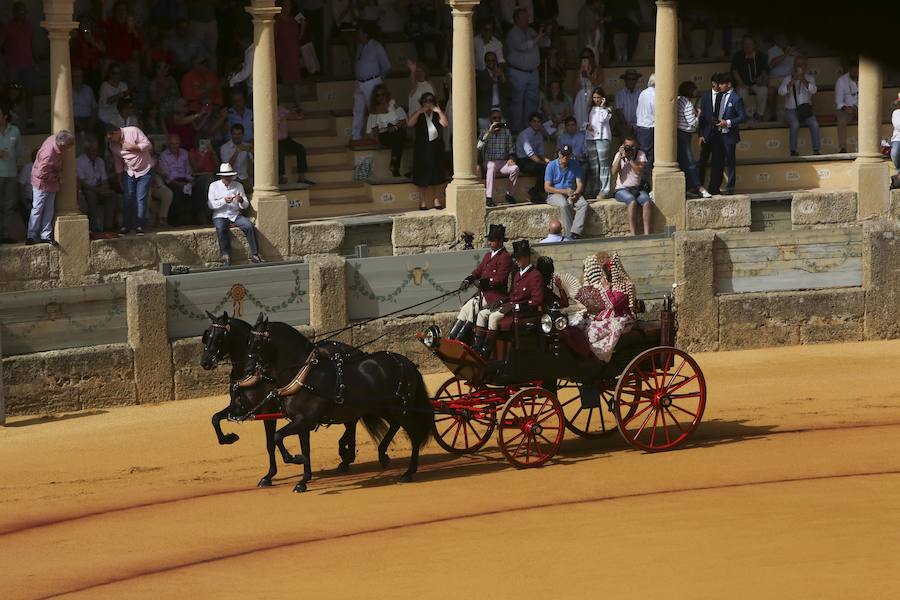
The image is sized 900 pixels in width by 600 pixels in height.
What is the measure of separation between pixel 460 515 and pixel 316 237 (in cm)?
924

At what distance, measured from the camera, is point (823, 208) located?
73.9 feet

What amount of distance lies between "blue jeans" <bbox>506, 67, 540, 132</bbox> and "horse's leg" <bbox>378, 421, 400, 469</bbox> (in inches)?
419

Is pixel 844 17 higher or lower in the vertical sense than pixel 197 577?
higher

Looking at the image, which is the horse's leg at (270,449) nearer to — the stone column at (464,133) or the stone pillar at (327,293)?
the stone pillar at (327,293)

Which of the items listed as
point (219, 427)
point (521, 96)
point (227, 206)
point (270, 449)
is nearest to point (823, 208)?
point (521, 96)

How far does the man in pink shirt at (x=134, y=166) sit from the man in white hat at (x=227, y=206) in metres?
0.92

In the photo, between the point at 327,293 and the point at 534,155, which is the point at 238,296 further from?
the point at 534,155

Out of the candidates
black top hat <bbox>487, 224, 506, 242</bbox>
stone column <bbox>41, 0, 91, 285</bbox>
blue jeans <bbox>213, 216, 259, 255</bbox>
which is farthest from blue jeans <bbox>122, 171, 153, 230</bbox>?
black top hat <bbox>487, 224, 506, 242</bbox>

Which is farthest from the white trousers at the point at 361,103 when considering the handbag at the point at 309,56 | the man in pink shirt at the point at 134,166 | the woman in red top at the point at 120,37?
the man in pink shirt at the point at 134,166

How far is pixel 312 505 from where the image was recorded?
1222cm

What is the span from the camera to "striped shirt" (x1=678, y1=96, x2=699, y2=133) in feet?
73.4

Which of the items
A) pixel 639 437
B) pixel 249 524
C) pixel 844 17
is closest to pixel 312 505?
pixel 249 524

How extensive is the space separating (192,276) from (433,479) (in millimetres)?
5210

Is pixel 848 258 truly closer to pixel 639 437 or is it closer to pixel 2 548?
pixel 639 437
